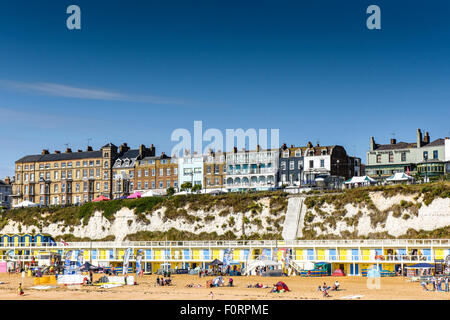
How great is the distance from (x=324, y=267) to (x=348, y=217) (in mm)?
15045

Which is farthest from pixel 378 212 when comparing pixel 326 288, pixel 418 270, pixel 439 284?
pixel 326 288

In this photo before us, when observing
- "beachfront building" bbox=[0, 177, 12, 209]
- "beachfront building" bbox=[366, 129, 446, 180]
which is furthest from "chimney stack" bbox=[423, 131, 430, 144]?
"beachfront building" bbox=[0, 177, 12, 209]

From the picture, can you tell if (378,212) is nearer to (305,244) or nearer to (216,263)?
(305,244)

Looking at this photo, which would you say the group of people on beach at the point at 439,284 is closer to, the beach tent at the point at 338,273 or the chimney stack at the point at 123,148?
the beach tent at the point at 338,273

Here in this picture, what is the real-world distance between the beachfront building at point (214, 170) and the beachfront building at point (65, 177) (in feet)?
57.9

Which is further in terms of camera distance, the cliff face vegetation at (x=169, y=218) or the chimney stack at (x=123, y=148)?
the chimney stack at (x=123, y=148)

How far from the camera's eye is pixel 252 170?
326ft

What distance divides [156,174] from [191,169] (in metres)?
6.44

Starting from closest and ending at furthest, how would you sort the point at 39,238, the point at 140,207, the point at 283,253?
the point at 283,253, the point at 39,238, the point at 140,207

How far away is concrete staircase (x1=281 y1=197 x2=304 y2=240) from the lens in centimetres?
7725

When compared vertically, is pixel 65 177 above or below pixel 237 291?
above

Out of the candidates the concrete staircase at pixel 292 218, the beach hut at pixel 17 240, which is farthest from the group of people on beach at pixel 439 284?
the beach hut at pixel 17 240

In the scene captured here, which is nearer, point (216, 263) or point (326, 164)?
point (216, 263)

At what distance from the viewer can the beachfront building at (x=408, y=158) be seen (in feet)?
294
